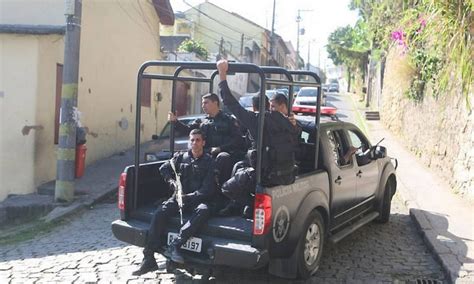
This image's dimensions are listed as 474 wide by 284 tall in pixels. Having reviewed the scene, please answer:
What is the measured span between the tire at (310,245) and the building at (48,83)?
6.76 meters

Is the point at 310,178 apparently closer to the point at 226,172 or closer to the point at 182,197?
the point at 226,172

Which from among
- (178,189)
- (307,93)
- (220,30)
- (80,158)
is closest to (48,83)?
(80,158)

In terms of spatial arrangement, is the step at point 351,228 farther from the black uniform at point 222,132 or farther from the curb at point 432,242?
the black uniform at point 222,132

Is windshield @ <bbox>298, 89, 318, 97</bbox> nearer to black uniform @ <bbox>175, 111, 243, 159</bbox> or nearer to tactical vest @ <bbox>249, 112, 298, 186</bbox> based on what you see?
black uniform @ <bbox>175, 111, 243, 159</bbox>

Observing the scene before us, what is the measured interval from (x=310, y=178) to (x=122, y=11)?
34.7ft

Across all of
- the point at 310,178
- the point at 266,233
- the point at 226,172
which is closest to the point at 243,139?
the point at 226,172

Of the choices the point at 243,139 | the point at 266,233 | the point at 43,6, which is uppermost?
the point at 43,6

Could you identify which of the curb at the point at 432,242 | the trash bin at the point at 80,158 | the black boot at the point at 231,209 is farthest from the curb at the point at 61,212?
the curb at the point at 432,242

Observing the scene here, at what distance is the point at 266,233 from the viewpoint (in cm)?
412

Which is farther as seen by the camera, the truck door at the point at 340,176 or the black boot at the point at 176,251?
the truck door at the point at 340,176

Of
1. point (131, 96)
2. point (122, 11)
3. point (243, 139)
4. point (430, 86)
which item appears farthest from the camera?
point (131, 96)

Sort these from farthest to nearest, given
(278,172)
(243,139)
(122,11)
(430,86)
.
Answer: (122,11)
(430,86)
(243,139)
(278,172)

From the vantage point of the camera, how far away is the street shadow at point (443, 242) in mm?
5215

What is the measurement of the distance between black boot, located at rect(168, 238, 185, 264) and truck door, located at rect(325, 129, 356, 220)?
186cm
